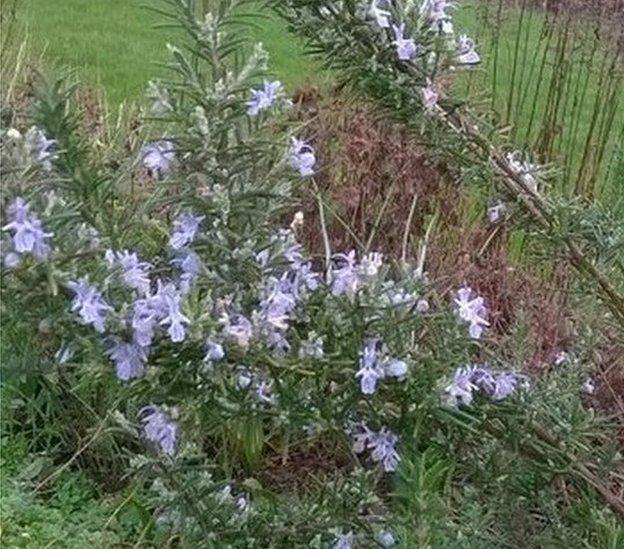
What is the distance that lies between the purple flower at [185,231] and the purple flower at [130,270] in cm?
7

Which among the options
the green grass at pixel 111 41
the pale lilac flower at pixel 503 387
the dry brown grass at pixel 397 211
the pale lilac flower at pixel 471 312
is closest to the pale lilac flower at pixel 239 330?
the pale lilac flower at pixel 471 312

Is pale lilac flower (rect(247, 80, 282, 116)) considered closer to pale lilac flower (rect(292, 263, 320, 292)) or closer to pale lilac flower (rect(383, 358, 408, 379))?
pale lilac flower (rect(292, 263, 320, 292))

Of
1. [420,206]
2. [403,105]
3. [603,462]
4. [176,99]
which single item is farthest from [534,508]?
[420,206]

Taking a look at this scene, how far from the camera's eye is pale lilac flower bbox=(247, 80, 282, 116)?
1546mm

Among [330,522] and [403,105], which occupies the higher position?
[403,105]

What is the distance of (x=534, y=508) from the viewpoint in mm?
2047

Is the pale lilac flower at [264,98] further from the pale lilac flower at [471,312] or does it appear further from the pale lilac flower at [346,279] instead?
the pale lilac flower at [471,312]

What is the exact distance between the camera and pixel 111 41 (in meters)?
9.41

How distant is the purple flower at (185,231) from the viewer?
155cm

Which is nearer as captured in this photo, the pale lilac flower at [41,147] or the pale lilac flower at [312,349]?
the pale lilac flower at [41,147]

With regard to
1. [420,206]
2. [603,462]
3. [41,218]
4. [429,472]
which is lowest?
[420,206]

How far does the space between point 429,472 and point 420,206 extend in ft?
9.32

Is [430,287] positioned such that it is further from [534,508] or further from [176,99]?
[534,508]

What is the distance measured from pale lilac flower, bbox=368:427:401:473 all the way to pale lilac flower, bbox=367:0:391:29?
57 cm
